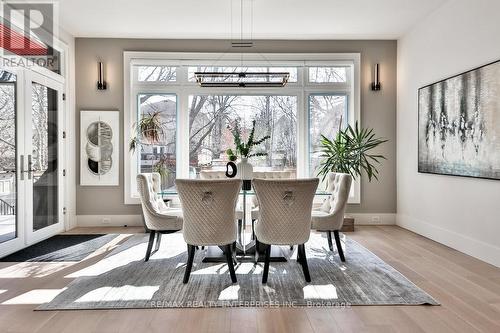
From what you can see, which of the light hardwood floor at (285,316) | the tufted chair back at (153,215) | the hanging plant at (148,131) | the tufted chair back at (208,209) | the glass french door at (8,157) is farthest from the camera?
the hanging plant at (148,131)

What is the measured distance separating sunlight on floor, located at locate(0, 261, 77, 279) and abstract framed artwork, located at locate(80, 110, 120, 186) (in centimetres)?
231

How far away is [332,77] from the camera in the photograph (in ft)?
21.0

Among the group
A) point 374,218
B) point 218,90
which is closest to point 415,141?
point 374,218

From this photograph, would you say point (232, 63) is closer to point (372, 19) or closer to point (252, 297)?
point (372, 19)

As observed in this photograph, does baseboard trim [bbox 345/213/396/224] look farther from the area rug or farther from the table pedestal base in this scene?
the area rug

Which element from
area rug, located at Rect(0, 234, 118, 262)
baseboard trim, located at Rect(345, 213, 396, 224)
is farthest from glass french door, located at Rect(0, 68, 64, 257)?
baseboard trim, located at Rect(345, 213, 396, 224)

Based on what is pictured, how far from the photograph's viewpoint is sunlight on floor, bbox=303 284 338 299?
2979mm

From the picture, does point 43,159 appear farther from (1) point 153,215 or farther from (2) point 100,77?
(1) point 153,215

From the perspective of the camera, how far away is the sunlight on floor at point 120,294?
115 inches

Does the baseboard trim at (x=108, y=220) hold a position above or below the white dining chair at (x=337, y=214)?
below

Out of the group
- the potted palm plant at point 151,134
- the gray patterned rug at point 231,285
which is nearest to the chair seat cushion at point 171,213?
the gray patterned rug at point 231,285

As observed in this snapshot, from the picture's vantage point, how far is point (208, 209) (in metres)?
3.22

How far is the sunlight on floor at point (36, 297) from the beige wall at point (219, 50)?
3121mm

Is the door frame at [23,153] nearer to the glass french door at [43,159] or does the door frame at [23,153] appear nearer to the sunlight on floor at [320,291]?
the glass french door at [43,159]
